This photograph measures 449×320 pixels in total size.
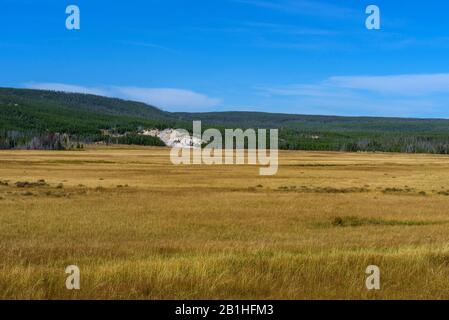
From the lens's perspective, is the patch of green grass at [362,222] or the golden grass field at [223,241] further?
the patch of green grass at [362,222]

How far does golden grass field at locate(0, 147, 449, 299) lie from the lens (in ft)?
26.5

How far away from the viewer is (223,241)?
1878cm

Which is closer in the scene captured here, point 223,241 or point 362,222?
point 223,241

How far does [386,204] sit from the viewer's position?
38.5 metres

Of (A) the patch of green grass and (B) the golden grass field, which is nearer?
(B) the golden grass field

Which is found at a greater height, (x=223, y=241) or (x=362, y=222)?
(x=223, y=241)

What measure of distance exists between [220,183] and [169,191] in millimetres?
12081

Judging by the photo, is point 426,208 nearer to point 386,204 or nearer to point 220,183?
point 386,204

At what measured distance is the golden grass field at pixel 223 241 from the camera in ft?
26.5
